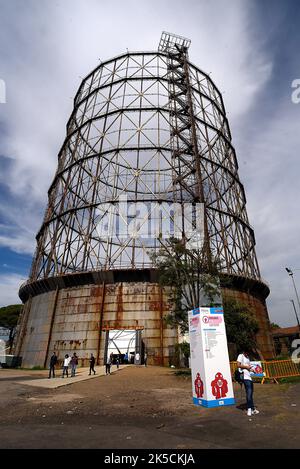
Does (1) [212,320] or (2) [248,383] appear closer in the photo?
(2) [248,383]

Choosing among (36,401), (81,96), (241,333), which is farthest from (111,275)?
(81,96)

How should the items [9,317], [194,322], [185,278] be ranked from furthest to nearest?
[9,317], [185,278], [194,322]

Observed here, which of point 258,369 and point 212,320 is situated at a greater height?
point 212,320

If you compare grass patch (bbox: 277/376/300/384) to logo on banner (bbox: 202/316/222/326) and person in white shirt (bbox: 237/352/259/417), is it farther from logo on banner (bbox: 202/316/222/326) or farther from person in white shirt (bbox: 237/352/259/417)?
logo on banner (bbox: 202/316/222/326)

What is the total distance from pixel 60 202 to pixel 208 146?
44.2 ft

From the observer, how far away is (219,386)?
675cm

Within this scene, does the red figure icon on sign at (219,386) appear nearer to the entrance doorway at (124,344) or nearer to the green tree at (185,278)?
the green tree at (185,278)

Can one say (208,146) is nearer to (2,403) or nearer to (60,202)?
(60,202)

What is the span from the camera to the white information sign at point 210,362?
6.62 metres

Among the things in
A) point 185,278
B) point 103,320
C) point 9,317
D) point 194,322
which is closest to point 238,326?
point 185,278

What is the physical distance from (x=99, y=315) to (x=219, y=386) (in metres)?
13.3

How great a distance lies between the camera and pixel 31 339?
21422mm

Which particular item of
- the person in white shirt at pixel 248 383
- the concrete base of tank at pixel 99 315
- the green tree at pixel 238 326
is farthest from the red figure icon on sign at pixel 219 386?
the concrete base of tank at pixel 99 315

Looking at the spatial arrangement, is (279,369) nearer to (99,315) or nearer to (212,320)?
(212,320)
